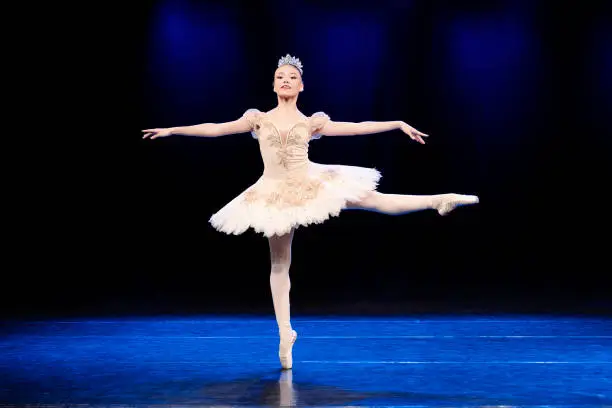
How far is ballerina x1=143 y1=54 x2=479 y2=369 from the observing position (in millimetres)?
3277

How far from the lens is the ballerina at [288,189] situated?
10.8 feet

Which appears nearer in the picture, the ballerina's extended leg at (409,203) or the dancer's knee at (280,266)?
the ballerina's extended leg at (409,203)

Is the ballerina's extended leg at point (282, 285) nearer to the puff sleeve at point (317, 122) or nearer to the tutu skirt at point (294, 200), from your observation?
→ the tutu skirt at point (294, 200)

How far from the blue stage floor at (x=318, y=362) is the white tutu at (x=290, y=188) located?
1.95ft

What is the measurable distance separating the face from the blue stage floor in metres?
1.12

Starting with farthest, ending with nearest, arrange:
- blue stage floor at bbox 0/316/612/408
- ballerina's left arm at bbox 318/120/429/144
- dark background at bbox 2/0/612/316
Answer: dark background at bbox 2/0/612/316 → ballerina's left arm at bbox 318/120/429/144 → blue stage floor at bbox 0/316/612/408

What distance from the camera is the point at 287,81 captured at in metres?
3.47

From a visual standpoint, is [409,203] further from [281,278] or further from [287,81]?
[287,81]

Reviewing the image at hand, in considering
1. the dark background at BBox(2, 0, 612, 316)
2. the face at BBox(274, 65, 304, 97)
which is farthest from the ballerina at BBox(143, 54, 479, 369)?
the dark background at BBox(2, 0, 612, 316)

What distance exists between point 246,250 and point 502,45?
2.17 metres

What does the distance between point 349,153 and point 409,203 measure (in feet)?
7.60

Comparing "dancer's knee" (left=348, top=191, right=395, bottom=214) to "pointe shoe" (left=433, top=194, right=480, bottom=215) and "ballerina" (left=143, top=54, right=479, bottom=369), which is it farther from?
"pointe shoe" (left=433, top=194, right=480, bottom=215)

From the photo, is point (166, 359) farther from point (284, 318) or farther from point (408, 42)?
point (408, 42)

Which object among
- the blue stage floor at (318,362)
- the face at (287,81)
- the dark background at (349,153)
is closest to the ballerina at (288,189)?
the face at (287,81)
